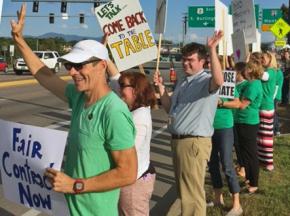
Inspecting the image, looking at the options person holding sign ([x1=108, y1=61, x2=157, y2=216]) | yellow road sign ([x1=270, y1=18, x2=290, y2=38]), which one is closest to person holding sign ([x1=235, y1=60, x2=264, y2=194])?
person holding sign ([x1=108, y1=61, x2=157, y2=216])

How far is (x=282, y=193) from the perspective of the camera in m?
6.82

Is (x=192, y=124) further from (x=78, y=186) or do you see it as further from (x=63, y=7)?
(x=63, y=7)

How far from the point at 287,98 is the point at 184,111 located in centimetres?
1532

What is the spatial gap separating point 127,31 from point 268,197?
8.88ft

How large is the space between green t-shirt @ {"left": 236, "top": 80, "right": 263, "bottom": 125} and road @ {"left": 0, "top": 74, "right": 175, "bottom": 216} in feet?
4.41

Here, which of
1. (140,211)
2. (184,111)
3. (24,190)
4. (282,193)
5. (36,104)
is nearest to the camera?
(24,190)

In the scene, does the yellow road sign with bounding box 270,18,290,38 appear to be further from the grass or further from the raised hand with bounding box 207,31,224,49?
the raised hand with bounding box 207,31,224,49

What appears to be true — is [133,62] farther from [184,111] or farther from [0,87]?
[0,87]

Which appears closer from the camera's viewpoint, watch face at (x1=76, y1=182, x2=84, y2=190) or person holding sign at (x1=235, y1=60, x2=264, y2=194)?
watch face at (x1=76, y1=182, x2=84, y2=190)

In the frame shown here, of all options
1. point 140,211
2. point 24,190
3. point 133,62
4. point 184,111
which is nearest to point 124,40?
point 133,62

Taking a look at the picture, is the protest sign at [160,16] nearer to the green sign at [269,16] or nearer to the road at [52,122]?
the road at [52,122]

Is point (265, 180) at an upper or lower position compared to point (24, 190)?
lower

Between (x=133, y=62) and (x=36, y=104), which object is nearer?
(x=133, y=62)

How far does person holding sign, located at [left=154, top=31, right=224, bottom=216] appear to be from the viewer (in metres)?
4.79
